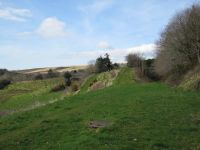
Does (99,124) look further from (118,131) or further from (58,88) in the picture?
(58,88)

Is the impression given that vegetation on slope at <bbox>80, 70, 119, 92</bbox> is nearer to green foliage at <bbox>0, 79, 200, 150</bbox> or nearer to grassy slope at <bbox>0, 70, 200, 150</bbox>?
grassy slope at <bbox>0, 70, 200, 150</bbox>

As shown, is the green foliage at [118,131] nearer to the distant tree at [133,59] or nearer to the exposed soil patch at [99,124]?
the exposed soil patch at [99,124]

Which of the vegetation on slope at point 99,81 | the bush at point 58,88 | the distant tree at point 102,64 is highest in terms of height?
the distant tree at point 102,64

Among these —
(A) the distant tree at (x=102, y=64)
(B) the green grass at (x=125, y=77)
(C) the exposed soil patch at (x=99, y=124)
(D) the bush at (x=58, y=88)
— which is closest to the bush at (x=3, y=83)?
(D) the bush at (x=58, y=88)

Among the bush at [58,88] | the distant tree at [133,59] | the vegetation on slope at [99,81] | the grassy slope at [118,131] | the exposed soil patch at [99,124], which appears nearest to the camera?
the grassy slope at [118,131]

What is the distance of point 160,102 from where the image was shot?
26422mm

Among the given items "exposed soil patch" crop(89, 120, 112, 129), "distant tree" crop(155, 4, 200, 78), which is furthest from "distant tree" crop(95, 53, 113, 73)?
"exposed soil patch" crop(89, 120, 112, 129)

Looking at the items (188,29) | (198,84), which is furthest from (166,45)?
(198,84)

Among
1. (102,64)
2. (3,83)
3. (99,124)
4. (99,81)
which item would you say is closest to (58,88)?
(102,64)

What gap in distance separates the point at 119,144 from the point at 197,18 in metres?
42.8

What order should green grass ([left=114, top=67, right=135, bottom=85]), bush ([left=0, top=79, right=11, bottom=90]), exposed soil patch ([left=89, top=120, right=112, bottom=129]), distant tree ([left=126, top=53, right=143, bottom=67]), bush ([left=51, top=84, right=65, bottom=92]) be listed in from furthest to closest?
bush ([left=0, top=79, right=11, bottom=90]) < bush ([left=51, top=84, right=65, bottom=92]) < distant tree ([left=126, top=53, right=143, bottom=67]) < green grass ([left=114, top=67, right=135, bottom=85]) < exposed soil patch ([left=89, top=120, right=112, bottom=129])

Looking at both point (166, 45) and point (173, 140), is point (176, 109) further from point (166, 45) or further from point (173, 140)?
point (166, 45)

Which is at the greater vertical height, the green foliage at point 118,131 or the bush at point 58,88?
the green foliage at point 118,131

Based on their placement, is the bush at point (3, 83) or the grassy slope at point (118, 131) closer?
the grassy slope at point (118, 131)
